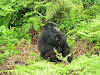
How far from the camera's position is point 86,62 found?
1.10 metres

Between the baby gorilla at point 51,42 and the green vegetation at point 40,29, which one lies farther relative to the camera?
the baby gorilla at point 51,42

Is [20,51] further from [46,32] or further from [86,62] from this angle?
[86,62]

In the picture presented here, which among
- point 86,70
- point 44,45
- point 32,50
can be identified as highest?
point 86,70

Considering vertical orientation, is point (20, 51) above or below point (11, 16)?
below

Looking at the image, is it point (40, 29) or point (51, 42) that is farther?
point (40, 29)

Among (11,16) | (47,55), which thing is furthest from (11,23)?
(47,55)

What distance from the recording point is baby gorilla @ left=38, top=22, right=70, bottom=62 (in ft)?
10.1

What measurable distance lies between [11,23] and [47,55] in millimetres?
2012

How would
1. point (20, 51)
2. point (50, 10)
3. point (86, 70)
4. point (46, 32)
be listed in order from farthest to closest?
1. point (20, 51)
2. point (46, 32)
3. point (50, 10)
4. point (86, 70)

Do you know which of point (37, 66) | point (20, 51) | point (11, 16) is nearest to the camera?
point (37, 66)

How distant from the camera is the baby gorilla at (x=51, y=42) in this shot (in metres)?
3.07

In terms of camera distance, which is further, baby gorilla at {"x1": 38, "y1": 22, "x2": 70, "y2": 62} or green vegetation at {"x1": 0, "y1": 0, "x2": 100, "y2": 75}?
baby gorilla at {"x1": 38, "y1": 22, "x2": 70, "y2": 62}

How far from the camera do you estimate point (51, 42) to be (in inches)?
122

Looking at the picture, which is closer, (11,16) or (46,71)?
(46,71)
